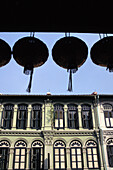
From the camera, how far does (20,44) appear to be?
7.73 ft

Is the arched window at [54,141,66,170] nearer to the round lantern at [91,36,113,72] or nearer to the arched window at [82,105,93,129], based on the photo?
the arched window at [82,105,93,129]

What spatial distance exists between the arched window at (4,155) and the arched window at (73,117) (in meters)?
5.31

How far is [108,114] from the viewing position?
1666cm

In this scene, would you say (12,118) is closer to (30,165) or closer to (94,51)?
(30,165)

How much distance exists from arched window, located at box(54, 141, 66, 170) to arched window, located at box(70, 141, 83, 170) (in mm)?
622

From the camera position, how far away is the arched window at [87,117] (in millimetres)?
16141

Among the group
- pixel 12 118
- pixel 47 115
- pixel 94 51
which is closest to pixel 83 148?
pixel 47 115

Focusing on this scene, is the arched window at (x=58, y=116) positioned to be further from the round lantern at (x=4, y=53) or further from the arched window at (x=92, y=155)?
the round lantern at (x=4, y=53)

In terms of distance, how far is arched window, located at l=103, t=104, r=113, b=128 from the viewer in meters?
16.1

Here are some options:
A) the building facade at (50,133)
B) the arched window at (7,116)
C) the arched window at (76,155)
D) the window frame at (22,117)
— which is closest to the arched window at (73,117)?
the building facade at (50,133)

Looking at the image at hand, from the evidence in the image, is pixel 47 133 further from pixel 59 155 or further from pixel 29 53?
pixel 29 53

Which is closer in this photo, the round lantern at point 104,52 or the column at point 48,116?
the round lantern at point 104,52
